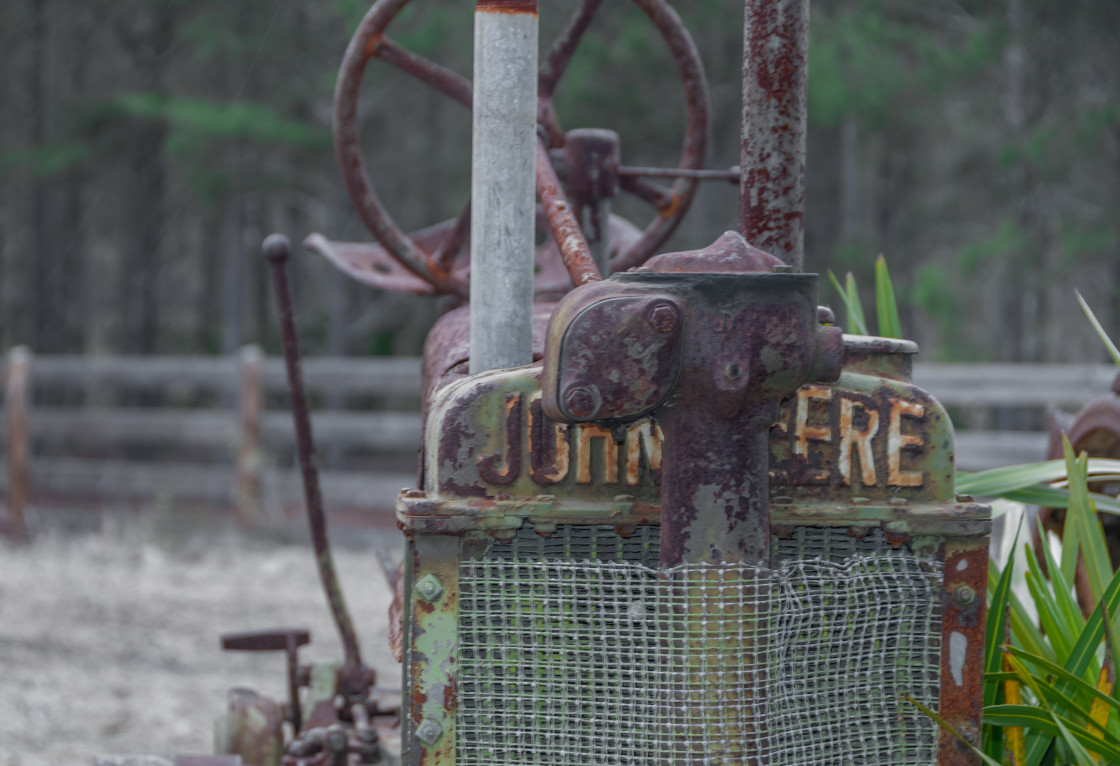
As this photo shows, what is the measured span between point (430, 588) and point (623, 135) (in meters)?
8.77

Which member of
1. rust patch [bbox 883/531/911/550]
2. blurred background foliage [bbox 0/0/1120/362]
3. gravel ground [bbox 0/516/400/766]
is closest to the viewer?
rust patch [bbox 883/531/911/550]

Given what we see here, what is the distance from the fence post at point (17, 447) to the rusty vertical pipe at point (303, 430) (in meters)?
6.45

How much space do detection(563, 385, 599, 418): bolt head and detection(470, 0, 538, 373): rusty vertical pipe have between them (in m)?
0.41

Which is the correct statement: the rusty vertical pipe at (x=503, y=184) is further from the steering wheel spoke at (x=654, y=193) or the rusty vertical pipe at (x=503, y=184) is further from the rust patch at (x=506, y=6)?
the steering wheel spoke at (x=654, y=193)

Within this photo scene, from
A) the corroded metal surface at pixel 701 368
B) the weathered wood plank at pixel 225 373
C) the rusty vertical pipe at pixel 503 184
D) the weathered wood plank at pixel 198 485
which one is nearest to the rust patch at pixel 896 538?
the corroded metal surface at pixel 701 368

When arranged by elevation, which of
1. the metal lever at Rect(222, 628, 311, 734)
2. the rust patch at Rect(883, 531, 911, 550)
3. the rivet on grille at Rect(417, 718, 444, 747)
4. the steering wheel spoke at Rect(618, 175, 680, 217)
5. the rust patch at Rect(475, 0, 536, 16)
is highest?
the rust patch at Rect(475, 0, 536, 16)

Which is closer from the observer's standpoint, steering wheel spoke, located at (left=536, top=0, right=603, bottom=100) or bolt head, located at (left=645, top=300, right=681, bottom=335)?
bolt head, located at (left=645, top=300, right=681, bottom=335)

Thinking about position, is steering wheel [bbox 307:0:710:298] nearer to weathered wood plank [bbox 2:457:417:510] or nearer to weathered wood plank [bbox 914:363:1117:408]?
→ weathered wood plank [bbox 914:363:1117:408]

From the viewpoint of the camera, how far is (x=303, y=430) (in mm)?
2617

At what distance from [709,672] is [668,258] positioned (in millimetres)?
518

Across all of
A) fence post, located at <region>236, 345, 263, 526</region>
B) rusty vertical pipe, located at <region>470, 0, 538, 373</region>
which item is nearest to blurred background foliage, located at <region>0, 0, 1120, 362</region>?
fence post, located at <region>236, 345, 263, 526</region>

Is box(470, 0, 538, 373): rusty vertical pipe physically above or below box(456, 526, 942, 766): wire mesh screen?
above

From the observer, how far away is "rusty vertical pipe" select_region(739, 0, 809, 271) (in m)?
1.67

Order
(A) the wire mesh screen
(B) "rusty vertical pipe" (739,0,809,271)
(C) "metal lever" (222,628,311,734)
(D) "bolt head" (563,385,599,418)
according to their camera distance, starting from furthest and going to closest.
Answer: (C) "metal lever" (222,628,311,734) → (B) "rusty vertical pipe" (739,0,809,271) → (A) the wire mesh screen → (D) "bolt head" (563,385,599,418)
